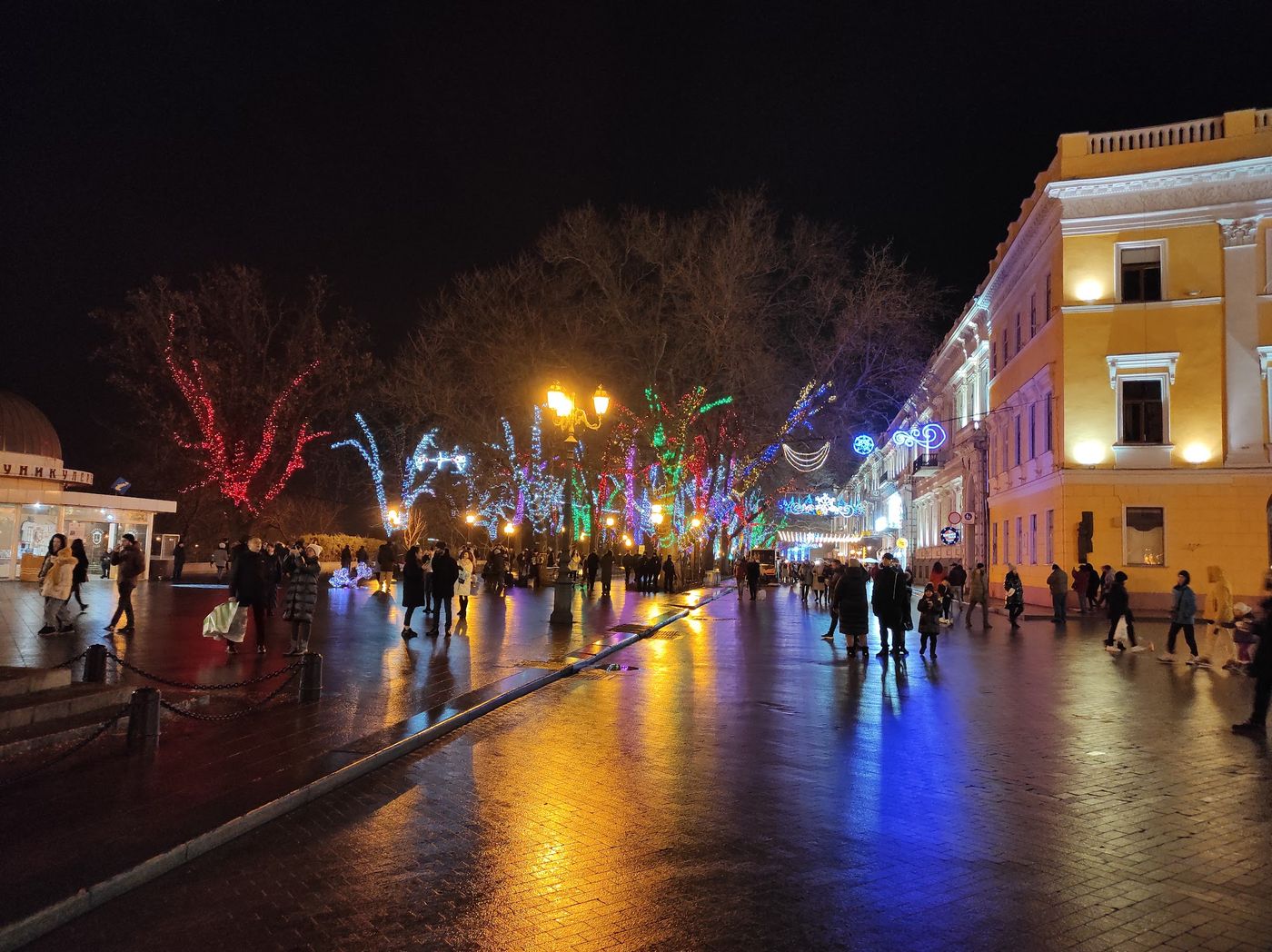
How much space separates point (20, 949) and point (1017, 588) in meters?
23.0

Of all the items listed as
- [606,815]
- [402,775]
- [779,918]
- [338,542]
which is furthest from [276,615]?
[338,542]

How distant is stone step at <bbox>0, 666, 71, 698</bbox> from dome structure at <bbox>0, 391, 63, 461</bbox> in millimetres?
40277

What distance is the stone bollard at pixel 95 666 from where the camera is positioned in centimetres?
933

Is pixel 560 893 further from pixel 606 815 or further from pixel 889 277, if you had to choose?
pixel 889 277

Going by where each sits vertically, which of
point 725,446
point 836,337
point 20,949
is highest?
point 836,337

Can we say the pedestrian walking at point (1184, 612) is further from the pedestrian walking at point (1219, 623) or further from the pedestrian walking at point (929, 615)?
the pedestrian walking at point (929, 615)

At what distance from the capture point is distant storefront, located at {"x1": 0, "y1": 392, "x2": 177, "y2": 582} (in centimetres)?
3281

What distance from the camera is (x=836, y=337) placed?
3453cm

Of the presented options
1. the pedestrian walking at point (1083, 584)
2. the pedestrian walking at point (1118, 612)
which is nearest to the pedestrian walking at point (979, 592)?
the pedestrian walking at point (1083, 584)

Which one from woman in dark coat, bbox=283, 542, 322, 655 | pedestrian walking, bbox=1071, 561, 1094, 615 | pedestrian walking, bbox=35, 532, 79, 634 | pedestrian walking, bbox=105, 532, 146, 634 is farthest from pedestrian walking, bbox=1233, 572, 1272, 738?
pedestrian walking, bbox=1071, 561, 1094, 615

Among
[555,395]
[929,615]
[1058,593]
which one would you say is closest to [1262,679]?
[929,615]

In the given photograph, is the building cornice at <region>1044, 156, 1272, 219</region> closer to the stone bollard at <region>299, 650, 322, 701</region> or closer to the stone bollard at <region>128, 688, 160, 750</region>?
the stone bollard at <region>299, 650, 322, 701</region>

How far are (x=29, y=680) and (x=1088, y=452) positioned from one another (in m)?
29.3

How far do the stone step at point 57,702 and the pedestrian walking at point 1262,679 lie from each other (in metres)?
10.8
